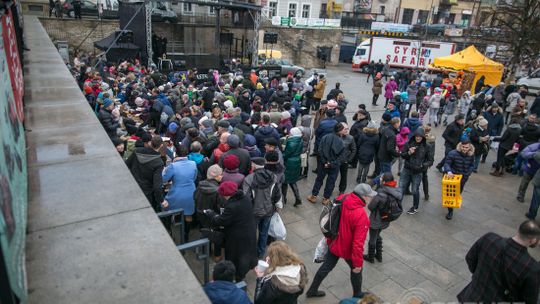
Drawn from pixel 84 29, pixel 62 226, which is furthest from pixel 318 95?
pixel 84 29

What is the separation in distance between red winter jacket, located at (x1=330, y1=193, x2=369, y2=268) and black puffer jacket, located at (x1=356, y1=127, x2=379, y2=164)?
13.0 ft

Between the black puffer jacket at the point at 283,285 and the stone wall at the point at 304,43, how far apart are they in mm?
30710

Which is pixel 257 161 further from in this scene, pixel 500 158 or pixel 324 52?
pixel 324 52

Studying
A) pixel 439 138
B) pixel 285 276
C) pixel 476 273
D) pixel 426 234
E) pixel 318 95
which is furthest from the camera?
pixel 318 95

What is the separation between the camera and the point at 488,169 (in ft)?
34.4

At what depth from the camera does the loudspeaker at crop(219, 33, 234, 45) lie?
81.1 feet

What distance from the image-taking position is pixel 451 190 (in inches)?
278

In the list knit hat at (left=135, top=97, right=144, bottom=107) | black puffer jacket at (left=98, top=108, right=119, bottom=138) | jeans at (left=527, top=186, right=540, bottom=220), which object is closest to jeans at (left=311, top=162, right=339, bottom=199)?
jeans at (left=527, top=186, right=540, bottom=220)

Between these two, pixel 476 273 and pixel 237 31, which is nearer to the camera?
pixel 476 273

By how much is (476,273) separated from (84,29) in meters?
27.0

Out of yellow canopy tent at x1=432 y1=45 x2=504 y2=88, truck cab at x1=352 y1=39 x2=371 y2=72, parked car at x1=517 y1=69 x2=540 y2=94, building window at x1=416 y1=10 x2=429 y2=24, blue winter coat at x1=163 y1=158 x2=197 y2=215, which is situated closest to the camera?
blue winter coat at x1=163 y1=158 x2=197 y2=215

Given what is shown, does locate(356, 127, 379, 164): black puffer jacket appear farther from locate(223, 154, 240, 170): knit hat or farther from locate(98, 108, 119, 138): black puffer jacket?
locate(98, 108, 119, 138): black puffer jacket

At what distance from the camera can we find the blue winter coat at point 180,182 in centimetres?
541

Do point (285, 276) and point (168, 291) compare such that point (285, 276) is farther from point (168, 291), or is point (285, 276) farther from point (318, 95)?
point (318, 95)
